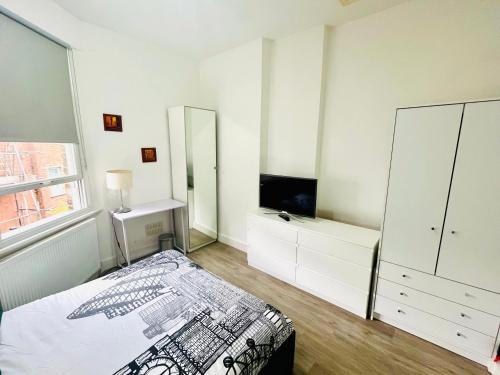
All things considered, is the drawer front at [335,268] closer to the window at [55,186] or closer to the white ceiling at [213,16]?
the white ceiling at [213,16]

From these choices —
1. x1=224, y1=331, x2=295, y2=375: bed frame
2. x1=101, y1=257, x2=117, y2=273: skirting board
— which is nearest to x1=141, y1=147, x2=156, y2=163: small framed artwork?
→ x1=101, y1=257, x2=117, y2=273: skirting board

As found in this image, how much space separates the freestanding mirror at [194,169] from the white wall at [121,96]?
0.69 ft

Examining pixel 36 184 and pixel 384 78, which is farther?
pixel 384 78

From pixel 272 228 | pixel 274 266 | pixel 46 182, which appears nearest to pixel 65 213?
pixel 46 182

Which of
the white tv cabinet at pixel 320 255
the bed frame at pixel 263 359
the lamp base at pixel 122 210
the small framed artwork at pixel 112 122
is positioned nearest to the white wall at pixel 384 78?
the white tv cabinet at pixel 320 255

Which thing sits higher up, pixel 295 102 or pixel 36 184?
pixel 295 102

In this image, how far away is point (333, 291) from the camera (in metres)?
2.21

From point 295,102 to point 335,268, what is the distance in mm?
1910

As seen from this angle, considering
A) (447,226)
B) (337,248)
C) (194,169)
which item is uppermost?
(194,169)

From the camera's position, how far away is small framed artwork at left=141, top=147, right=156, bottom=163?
3.00 m

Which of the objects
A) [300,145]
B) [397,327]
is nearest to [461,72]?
[300,145]

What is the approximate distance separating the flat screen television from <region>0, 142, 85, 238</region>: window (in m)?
2.12

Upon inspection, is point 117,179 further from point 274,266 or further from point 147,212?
point 274,266

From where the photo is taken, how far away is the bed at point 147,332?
1.08 metres
